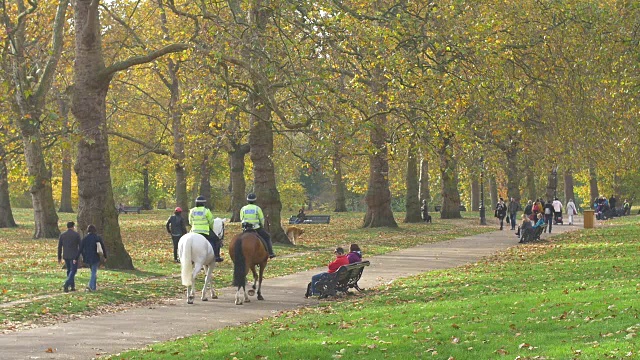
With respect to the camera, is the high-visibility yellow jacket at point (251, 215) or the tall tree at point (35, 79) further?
the tall tree at point (35, 79)

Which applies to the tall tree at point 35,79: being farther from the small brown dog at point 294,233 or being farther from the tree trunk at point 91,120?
the small brown dog at point 294,233

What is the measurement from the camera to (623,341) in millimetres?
11008

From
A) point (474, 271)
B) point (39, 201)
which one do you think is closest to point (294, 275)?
point (474, 271)

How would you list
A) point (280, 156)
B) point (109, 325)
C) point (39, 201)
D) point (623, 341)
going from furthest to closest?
point (280, 156) < point (39, 201) < point (109, 325) < point (623, 341)

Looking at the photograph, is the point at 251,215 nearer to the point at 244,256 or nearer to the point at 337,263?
the point at 244,256

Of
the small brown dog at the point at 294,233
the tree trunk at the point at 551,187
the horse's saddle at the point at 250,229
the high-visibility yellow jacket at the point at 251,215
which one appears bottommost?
the small brown dog at the point at 294,233

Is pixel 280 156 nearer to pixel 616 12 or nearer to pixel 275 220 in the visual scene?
pixel 275 220

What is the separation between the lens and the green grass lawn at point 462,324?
11.7 m

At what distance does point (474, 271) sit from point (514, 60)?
9.87 meters

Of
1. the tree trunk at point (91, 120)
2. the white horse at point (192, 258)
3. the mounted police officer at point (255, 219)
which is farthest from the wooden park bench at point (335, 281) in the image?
the tree trunk at point (91, 120)

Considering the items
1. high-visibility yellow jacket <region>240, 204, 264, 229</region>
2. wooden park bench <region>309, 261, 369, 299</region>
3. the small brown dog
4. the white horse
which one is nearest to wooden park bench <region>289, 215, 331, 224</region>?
the small brown dog

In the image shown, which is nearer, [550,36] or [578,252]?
[578,252]

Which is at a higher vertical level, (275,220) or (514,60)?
(514,60)

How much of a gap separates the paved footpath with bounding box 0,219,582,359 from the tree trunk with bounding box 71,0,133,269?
335cm
